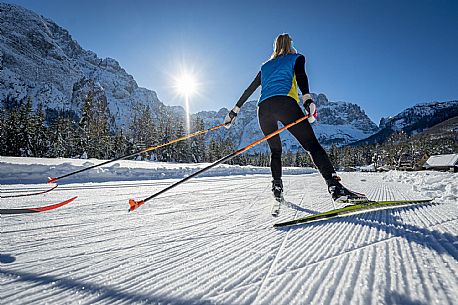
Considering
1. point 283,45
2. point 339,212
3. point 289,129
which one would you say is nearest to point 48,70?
point 283,45

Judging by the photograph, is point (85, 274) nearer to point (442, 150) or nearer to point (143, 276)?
point (143, 276)

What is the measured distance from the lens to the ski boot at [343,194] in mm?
2004

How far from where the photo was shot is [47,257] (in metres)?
1.06

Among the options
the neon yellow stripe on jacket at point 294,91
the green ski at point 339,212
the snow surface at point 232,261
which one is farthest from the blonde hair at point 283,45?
the snow surface at point 232,261

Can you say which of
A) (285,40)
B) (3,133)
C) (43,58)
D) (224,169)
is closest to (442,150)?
(224,169)

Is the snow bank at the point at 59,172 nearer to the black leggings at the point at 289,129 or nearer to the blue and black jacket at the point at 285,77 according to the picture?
the black leggings at the point at 289,129

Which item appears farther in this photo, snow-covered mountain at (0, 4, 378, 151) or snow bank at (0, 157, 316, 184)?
snow-covered mountain at (0, 4, 378, 151)

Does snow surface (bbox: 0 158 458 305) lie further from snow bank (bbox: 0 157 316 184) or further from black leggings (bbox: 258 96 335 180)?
snow bank (bbox: 0 157 316 184)

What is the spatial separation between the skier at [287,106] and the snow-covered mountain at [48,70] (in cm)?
14695

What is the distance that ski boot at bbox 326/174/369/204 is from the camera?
2004mm

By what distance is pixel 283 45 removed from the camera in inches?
110

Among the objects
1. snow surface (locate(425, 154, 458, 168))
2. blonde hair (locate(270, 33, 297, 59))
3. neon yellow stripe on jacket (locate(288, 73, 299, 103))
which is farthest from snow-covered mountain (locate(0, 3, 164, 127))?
neon yellow stripe on jacket (locate(288, 73, 299, 103))

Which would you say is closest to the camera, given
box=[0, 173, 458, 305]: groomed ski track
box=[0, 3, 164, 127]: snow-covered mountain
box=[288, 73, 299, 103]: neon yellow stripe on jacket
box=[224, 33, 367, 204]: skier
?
box=[0, 173, 458, 305]: groomed ski track

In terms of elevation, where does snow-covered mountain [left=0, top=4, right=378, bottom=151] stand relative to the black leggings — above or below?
above
